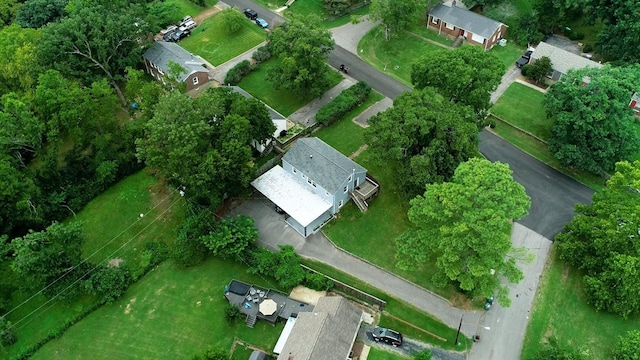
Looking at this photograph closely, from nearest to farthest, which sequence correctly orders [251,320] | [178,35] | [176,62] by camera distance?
1. [251,320]
2. [176,62]
3. [178,35]

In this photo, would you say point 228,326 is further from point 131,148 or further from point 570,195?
point 570,195

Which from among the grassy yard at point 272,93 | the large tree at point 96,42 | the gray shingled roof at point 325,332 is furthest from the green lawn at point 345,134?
the large tree at point 96,42

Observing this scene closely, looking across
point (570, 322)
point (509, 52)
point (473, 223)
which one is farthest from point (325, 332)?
point (509, 52)

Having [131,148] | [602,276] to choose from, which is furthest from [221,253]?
[602,276]

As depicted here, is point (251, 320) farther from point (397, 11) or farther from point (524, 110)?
point (397, 11)

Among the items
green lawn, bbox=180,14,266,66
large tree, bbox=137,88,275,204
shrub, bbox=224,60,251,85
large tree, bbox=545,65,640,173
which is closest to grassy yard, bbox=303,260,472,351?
large tree, bbox=137,88,275,204
